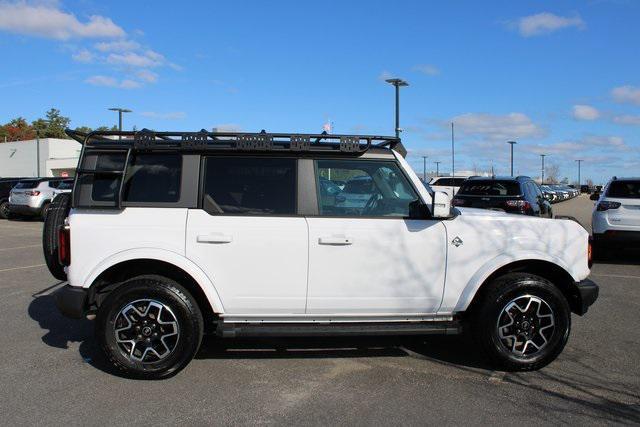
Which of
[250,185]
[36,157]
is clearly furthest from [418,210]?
[36,157]

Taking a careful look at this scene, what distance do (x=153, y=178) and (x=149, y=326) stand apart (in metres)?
1.22

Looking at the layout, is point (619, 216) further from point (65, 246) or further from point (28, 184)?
point (28, 184)

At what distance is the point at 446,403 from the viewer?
400 centimetres

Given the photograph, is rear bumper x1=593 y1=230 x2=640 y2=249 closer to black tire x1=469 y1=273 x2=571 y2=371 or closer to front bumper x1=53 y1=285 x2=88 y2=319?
black tire x1=469 y1=273 x2=571 y2=371

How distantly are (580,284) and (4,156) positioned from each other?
226 feet

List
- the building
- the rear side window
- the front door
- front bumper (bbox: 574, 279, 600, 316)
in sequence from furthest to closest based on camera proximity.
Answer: the building → the rear side window → front bumper (bbox: 574, 279, 600, 316) → the front door

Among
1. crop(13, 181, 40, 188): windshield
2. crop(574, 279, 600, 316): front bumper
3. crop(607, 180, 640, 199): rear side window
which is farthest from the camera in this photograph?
crop(13, 181, 40, 188): windshield

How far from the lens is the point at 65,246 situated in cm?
443

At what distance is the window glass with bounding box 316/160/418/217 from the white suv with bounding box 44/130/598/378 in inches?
0.5

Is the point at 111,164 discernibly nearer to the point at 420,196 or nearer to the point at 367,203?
the point at 367,203

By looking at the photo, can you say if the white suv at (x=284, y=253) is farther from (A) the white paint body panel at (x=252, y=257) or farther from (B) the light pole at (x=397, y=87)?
(B) the light pole at (x=397, y=87)

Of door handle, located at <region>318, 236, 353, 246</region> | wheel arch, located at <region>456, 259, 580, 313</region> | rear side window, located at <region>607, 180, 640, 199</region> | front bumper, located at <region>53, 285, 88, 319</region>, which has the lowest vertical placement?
front bumper, located at <region>53, 285, 88, 319</region>

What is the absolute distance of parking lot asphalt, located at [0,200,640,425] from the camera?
3.79m

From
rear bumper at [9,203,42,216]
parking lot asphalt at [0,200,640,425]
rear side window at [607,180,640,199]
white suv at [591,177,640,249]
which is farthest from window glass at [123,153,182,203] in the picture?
rear bumper at [9,203,42,216]
